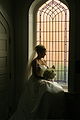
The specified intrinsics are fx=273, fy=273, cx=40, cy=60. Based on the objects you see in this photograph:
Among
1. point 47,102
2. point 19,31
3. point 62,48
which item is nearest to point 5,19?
point 19,31

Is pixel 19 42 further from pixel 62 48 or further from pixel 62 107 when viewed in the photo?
pixel 62 107

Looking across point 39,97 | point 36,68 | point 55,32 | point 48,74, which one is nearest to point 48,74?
point 48,74

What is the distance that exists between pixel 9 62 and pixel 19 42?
0.49 m

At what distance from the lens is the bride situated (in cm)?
489

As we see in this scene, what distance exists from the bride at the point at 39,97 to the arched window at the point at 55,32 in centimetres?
72

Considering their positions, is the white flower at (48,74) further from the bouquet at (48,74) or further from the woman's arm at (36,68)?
the woman's arm at (36,68)

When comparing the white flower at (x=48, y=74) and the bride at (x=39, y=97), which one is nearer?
the bride at (x=39, y=97)

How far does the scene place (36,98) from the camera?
499 centimetres

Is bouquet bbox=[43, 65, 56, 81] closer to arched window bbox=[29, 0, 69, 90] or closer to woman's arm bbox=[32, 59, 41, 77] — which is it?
woman's arm bbox=[32, 59, 41, 77]

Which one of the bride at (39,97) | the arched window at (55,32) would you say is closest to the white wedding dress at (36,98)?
the bride at (39,97)

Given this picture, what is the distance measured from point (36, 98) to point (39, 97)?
10 centimetres

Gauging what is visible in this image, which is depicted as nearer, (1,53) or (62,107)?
(62,107)

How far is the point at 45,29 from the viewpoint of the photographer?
6.03 m

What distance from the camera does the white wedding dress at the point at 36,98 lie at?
491cm
